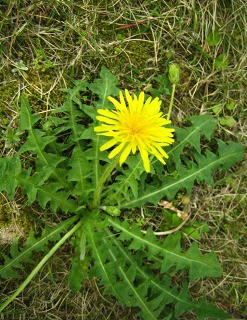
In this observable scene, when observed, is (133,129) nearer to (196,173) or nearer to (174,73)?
(174,73)

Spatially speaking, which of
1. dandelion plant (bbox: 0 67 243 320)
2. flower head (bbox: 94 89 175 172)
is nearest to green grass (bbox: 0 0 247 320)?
dandelion plant (bbox: 0 67 243 320)

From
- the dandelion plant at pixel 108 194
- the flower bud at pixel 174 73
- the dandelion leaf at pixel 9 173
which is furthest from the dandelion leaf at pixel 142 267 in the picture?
the flower bud at pixel 174 73

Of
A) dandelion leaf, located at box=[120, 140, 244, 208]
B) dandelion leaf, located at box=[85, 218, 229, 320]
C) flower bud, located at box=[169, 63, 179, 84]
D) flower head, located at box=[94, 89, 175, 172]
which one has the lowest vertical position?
dandelion leaf, located at box=[85, 218, 229, 320]

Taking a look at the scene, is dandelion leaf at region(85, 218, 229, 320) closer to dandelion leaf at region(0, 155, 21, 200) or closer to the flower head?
dandelion leaf at region(0, 155, 21, 200)

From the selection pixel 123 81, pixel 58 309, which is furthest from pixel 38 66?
pixel 58 309

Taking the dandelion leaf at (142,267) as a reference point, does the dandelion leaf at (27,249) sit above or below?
above

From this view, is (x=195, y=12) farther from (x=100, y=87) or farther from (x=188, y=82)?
(x=100, y=87)

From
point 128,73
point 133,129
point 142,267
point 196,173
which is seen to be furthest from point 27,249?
point 128,73

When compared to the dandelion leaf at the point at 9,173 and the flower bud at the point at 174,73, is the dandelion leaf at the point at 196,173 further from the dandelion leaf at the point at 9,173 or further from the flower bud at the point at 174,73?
the dandelion leaf at the point at 9,173
